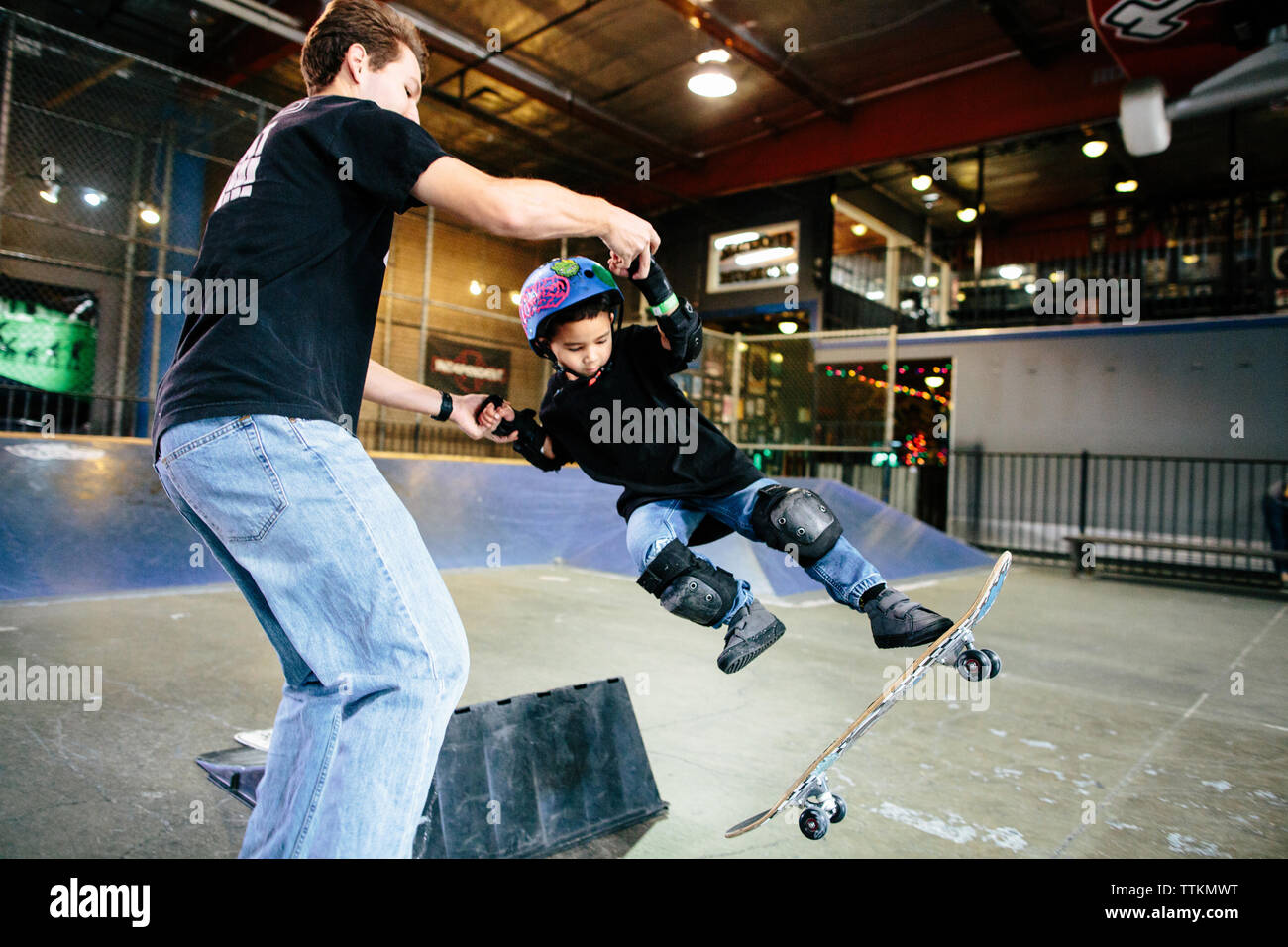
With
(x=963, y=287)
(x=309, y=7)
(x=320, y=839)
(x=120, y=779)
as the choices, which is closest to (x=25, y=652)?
(x=120, y=779)

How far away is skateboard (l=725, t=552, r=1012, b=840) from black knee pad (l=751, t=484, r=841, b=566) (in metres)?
0.36

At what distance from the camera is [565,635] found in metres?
4.37

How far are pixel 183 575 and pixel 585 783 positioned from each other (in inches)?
178

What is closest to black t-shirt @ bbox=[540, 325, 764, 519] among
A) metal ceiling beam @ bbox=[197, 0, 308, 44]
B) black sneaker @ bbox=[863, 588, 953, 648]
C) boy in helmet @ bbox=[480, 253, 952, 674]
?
boy in helmet @ bbox=[480, 253, 952, 674]

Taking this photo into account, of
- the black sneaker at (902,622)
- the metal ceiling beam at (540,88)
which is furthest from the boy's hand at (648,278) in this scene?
the metal ceiling beam at (540,88)

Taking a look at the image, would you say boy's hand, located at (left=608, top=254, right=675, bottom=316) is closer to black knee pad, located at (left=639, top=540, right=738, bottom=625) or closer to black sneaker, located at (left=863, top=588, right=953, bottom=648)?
black knee pad, located at (left=639, top=540, right=738, bottom=625)

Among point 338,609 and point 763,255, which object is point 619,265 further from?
point 763,255

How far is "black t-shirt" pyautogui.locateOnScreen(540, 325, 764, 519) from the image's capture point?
1959 millimetres

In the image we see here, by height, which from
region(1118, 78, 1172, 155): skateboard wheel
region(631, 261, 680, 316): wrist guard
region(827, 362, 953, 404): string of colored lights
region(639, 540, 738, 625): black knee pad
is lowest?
region(639, 540, 738, 625): black knee pad

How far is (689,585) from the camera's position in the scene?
1789mm

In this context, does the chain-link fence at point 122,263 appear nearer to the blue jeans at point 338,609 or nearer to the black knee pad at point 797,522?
the black knee pad at point 797,522
